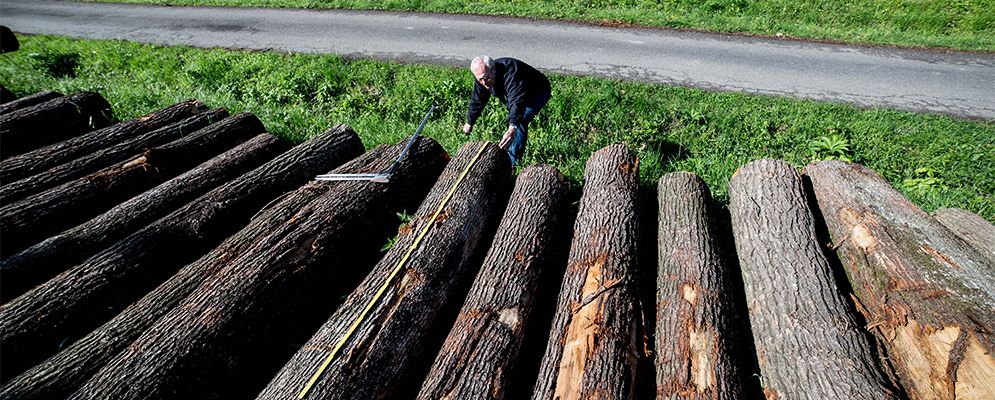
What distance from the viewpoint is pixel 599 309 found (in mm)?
3195

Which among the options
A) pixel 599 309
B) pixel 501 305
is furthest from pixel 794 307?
pixel 501 305

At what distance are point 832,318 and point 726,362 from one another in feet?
2.57

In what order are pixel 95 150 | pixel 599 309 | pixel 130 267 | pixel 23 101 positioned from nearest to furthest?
pixel 599 309, pixel 130 267, pixel 95 150, pixel 23 101

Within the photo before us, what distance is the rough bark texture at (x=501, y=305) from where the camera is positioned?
2873 millimetres

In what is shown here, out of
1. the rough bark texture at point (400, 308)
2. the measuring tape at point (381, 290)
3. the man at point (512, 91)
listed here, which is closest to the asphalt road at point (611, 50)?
the man at point (512, 91)

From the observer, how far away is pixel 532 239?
3904 mm

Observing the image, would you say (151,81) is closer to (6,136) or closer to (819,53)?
(6,136)

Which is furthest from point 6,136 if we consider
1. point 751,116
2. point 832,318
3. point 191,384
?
point 751,116

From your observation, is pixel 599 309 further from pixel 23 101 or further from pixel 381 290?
pixel 23 101

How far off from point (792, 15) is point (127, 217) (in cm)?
1144

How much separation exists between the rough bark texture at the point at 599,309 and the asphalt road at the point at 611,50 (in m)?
4.31

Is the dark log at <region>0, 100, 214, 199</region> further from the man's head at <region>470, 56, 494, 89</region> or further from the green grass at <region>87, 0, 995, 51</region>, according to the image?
the green grass at <region>87, 0, 995, 51</region>

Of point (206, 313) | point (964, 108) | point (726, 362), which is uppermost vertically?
point (206, 313)

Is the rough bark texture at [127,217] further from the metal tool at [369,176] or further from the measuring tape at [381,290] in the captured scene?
the measuring tape at [381,290]
